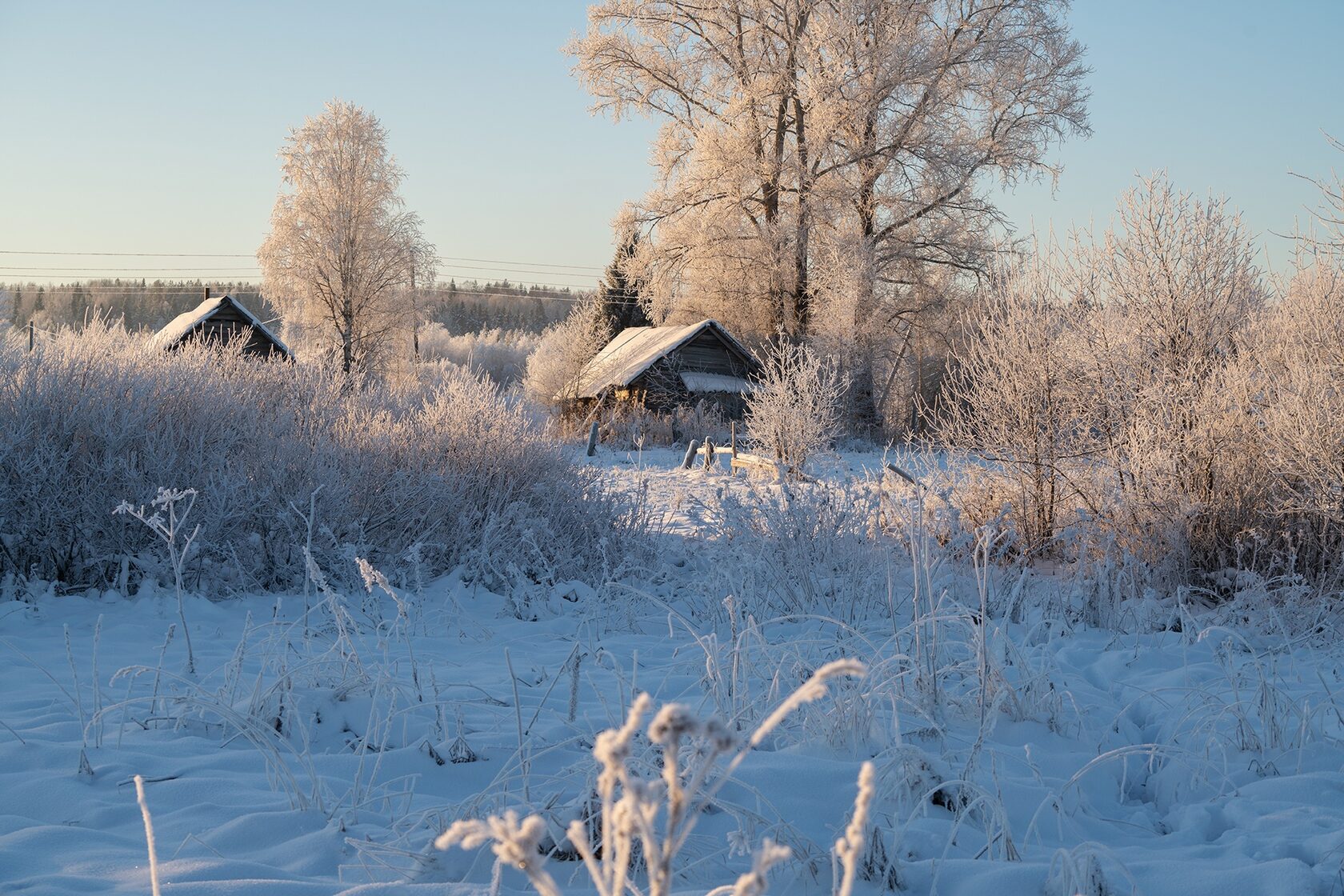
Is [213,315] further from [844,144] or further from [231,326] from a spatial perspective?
[844,144]

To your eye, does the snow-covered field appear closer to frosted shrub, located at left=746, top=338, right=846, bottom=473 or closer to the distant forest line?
frosted shrub, located at left=746, top=338, right=846, bottom=473

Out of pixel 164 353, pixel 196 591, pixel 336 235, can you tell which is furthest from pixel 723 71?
pixel 196 591


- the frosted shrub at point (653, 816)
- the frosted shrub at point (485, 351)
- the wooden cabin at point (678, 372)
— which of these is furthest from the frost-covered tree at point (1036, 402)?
the frosted shrub at point (485, 351)

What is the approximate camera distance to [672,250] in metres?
26.6

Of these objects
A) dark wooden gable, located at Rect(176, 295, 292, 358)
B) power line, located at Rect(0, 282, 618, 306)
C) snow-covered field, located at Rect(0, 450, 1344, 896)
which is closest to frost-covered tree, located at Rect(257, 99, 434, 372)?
dark wooden gable, located at Rect(176, 295, 292, 358)

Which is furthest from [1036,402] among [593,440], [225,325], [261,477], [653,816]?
[225,325]

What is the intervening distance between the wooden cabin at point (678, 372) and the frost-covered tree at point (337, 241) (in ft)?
25.9

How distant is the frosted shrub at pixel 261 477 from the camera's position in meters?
6.76

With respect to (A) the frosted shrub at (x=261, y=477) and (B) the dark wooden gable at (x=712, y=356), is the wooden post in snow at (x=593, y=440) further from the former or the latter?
(A) the frosted shrub at (x=261, y=477)

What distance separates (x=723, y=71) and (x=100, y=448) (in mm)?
22444

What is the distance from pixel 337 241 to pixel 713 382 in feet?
43.1

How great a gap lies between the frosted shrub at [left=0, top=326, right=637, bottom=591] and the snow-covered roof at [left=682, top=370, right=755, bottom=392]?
52.3 feet

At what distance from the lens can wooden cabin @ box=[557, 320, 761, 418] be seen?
83.1ft

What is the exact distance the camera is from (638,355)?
26.2 m
